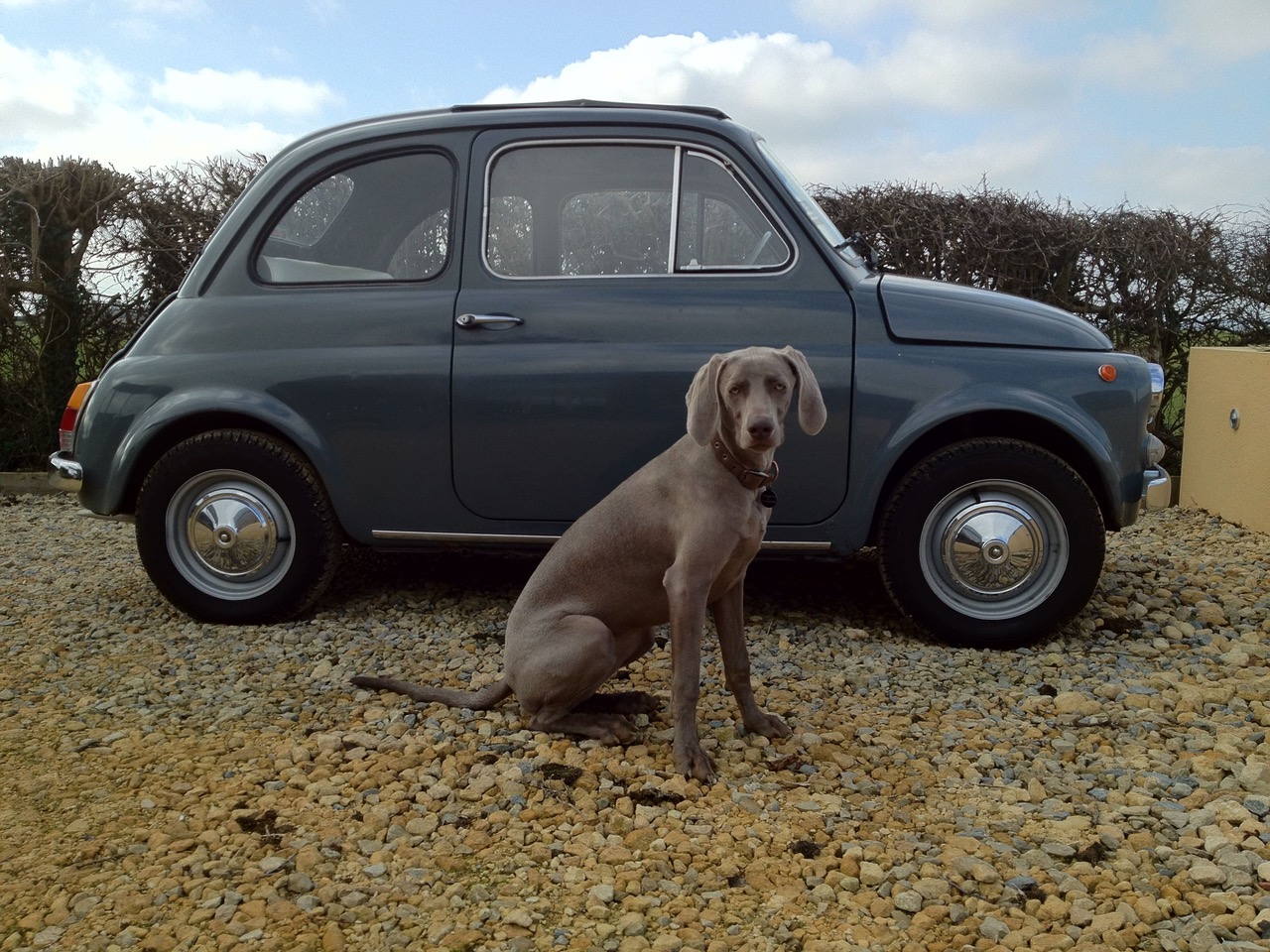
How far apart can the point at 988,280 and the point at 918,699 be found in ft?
18.1

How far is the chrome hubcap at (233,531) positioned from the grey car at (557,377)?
12mm

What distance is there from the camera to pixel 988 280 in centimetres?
864

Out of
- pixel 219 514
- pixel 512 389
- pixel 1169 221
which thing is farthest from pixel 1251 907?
pixel 1169 221

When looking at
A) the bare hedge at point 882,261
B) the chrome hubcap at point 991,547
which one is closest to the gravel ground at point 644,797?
the chrome hubcap at point 991,547

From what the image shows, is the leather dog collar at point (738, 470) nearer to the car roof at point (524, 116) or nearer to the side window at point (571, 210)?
the side window at point (571, 210)

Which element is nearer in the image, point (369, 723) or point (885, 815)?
point (885, 815)

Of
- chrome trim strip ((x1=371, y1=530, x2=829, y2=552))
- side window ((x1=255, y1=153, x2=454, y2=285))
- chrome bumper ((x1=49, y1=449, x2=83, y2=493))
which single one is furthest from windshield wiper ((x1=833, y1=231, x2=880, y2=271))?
chrome bumper ((x1=49, y1=449, x2=83, y2=493))

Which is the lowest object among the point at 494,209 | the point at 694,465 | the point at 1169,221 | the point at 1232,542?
the point at 1232,542

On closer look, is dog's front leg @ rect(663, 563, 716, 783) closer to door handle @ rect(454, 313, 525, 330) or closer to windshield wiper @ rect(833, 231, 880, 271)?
door handle @ rect(454, 313, 525, 330)

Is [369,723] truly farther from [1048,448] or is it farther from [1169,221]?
[1169,221]

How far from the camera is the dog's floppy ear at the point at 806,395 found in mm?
3271

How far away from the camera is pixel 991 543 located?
4605 mm

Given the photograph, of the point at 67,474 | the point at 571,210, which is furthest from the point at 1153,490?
the point at 67,474

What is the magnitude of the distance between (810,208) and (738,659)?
7.43ft
